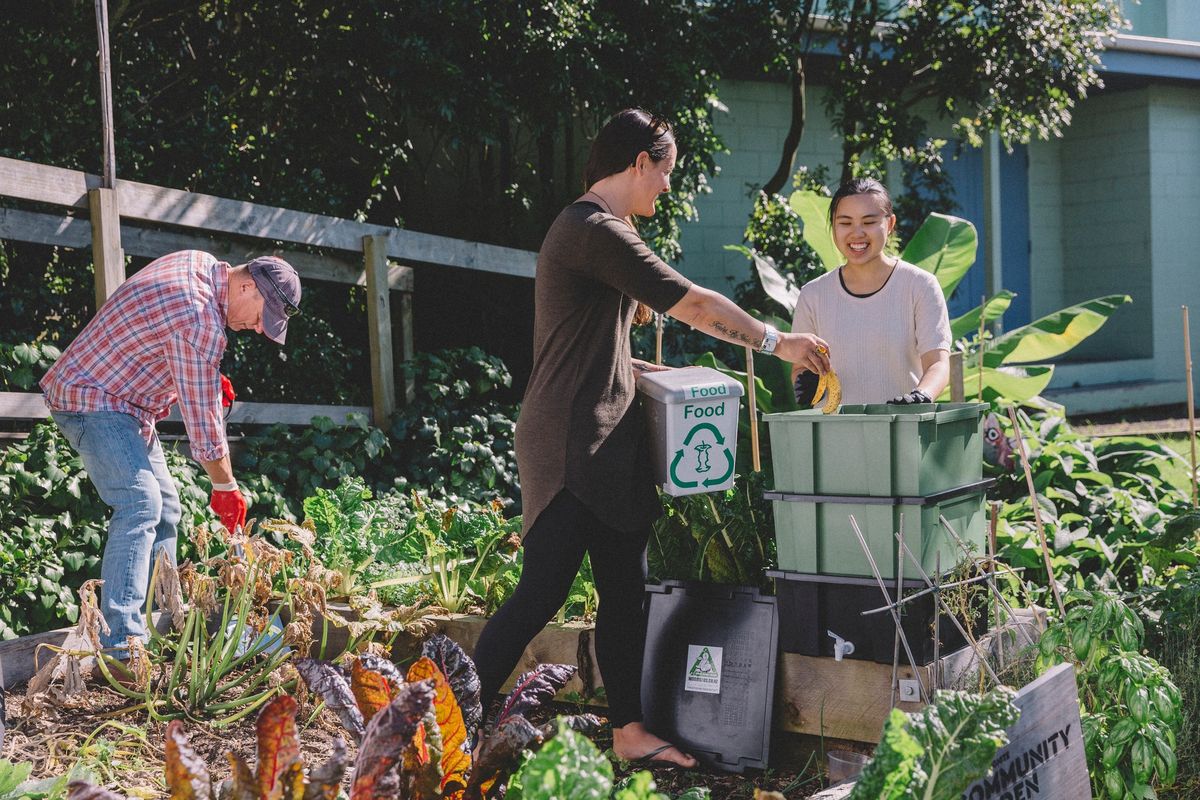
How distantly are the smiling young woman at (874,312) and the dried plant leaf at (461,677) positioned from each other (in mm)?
1680

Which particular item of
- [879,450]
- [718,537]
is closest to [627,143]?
[879,450]

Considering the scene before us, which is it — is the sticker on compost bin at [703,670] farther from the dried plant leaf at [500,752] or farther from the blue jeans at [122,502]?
the blue jeans at [122,502]

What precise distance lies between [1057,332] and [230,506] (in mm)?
5018

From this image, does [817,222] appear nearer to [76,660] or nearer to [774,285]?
[774,285]

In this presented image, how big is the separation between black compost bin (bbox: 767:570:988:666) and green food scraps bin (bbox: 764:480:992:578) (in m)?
0.04

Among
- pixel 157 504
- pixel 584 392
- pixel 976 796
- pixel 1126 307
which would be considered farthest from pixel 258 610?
pixel 1126 307

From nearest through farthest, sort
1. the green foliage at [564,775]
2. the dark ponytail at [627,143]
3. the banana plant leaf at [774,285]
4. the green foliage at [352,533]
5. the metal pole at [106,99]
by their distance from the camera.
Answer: the green foliage at [564,775], the dark ponytail at [627,143], the green foliage at [352,533], the metal pole at [106,99], the banana plant leaf at [774,285]

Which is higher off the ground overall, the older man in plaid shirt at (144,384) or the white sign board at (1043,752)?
the older man in plaid shirt at (144,384)

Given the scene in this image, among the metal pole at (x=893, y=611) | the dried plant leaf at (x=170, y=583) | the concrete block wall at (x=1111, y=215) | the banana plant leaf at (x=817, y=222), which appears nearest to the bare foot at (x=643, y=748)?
the metal pole at (x=893, y=611)

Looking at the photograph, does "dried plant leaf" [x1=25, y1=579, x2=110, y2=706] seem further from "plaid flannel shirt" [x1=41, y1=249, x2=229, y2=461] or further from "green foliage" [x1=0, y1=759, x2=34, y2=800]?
"green foliage" [x1=0, y1=759, x2=34, y2=800]

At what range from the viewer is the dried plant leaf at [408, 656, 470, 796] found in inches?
89.1

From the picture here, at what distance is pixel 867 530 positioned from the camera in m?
3.09

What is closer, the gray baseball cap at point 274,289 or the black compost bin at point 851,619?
the black compost bin at point 851,619

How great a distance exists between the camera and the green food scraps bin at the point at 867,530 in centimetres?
304
